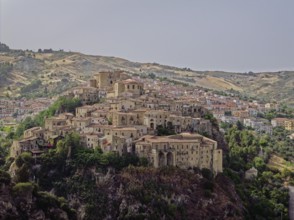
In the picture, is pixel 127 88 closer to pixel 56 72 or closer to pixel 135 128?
pixel 135 128

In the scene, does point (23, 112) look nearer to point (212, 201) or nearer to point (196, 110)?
point (196, 110)

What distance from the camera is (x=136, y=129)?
55.8 m

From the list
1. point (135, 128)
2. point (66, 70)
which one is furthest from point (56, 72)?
point (135, 128)

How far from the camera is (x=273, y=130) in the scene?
346 ft

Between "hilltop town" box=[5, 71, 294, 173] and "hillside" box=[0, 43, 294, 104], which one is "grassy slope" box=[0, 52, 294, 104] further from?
"hilltop town" box=[5, 71, 294, 173]

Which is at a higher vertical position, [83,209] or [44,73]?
[44,73]

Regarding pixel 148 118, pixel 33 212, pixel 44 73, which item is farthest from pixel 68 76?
pixel 33 212

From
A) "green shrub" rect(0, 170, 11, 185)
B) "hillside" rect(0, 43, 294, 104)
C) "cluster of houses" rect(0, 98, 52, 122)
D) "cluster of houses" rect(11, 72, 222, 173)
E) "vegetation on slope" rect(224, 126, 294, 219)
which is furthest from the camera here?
"hillside" rect(0, 43, 294, 104)

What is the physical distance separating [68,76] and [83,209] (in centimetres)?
10097

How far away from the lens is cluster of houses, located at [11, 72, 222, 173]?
53375 millimetres

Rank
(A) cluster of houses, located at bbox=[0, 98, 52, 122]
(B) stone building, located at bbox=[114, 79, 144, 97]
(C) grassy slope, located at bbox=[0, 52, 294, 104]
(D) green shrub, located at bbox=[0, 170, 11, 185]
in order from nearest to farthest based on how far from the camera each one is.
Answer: (D) green shrub, located at bbox=[0, 170, 11, 185], (B) stone building, located at bbox=[114, 79, 144, 97], (A) cluster of houses, located at bbox=[0, 98, 52, 122], (C) grassy slope, located at bbox=[0, 52, 294, 104]

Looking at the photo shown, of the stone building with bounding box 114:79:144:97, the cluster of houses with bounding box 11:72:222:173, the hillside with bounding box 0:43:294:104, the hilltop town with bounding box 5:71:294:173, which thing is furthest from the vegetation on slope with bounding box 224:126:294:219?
the hillside with bounding box 0:43:294:104

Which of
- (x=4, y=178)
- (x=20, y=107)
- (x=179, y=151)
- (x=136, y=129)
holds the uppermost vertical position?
(x=136, y=129)

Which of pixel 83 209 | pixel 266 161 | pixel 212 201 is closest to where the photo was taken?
pixel 83 209
